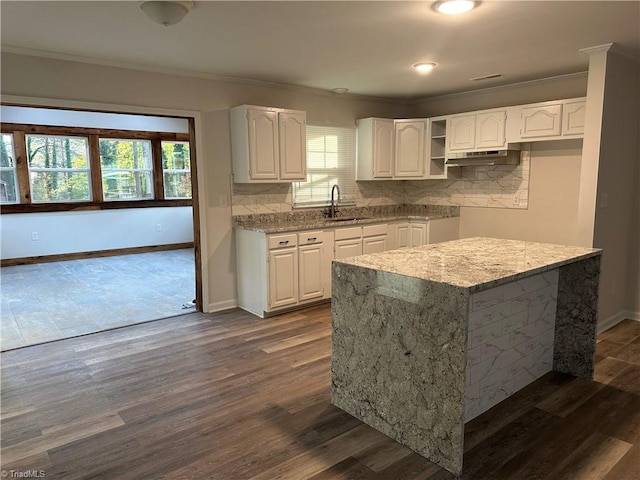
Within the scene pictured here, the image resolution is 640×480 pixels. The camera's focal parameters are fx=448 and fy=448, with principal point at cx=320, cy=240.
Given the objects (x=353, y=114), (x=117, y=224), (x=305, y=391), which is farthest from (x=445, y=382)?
(x=117, y=224)

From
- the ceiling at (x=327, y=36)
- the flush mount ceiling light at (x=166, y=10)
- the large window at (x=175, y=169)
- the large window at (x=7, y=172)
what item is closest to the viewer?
the flush mount ceiling light at (x=166, y=10)

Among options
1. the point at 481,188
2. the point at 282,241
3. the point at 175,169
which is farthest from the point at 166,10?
the point at 175,169

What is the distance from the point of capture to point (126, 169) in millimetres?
8117

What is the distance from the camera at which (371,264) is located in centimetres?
247

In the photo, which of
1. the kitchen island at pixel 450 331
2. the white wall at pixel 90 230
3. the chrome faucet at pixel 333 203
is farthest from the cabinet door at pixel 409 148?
the white wall at pixel 90 230

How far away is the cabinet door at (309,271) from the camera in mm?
4578

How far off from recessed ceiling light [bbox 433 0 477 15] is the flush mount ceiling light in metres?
1.42

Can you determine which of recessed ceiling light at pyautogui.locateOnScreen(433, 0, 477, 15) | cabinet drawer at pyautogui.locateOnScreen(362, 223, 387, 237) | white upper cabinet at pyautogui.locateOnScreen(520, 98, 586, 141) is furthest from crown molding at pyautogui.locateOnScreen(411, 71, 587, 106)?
recessed ceiling light at pyautogui.locateOnScreen(433, 0, 477, 15)

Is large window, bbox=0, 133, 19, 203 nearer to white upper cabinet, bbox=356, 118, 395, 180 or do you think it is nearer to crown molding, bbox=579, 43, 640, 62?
white upper cabinet, bbox=356, 118, 395, 180

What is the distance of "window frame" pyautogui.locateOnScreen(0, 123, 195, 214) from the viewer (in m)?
7.02

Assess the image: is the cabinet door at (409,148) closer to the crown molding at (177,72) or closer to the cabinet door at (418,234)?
the crown molding at (177,72)

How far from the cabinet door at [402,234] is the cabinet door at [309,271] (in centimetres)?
118

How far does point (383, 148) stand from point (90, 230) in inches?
210

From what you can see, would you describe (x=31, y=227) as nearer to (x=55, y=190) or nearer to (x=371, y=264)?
(x=55, y=190)
